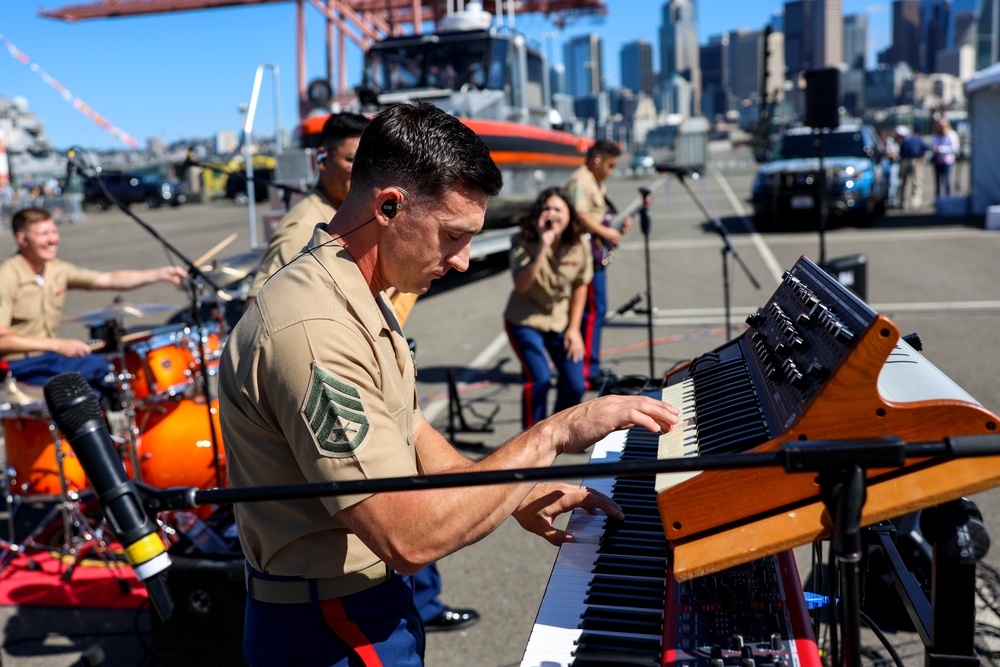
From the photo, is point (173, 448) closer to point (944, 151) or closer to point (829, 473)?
point (829, 473)

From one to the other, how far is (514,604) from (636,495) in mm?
1843

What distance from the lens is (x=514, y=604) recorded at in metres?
3.97

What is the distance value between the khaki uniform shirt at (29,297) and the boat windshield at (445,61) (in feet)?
28.0

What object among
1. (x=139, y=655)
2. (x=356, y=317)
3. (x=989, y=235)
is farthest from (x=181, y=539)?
(x=989, y=235)

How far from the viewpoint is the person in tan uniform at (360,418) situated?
162 cm

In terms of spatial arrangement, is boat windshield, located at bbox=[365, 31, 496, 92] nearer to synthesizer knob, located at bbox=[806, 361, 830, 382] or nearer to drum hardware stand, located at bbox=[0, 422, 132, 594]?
drum hardware stand, located at bbox=[0, 422, 132, 594]

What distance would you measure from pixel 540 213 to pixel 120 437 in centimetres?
277

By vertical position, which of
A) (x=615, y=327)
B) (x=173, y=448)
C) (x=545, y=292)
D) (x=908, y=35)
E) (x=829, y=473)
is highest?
(x=908, y=35)

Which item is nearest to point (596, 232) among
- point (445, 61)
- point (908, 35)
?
point (445, 61)

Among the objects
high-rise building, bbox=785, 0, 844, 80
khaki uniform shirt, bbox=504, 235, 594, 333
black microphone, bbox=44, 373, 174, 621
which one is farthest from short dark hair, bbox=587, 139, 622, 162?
high-rise building, bbox=785, 0, 844, 80

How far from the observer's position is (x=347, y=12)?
25.7 meters

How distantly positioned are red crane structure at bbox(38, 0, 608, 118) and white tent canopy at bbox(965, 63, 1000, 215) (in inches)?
410

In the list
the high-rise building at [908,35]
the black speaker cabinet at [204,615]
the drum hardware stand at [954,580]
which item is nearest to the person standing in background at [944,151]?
the black speaker cabinet at [204,615]

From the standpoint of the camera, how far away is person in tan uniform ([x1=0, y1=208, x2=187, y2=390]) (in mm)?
4621
